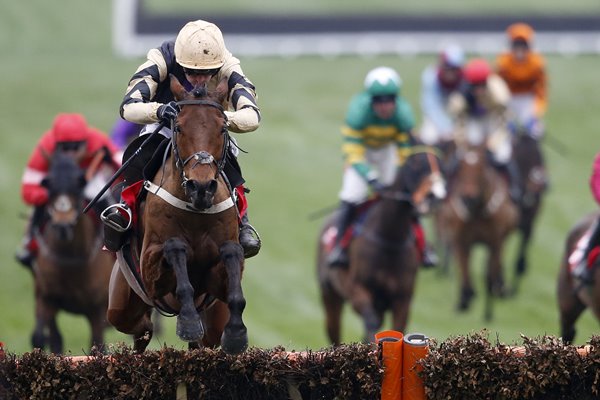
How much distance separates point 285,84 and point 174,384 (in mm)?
19895

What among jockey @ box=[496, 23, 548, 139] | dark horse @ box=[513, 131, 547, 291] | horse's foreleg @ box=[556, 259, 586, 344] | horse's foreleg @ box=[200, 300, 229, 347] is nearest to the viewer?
horse's foreleg @ box=[200, 300, 229, 347]

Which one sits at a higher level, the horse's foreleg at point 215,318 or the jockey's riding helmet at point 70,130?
the jockey's riding helmet at point 70,130

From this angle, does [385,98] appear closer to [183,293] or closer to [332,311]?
[332,311]

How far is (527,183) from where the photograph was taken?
18.7 meters

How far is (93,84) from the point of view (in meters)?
27.1

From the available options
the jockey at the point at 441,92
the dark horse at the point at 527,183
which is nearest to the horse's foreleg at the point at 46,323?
the jockey at the point at 441,92

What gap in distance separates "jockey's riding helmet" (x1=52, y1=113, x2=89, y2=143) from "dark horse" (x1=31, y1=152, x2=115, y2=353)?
0.52ft

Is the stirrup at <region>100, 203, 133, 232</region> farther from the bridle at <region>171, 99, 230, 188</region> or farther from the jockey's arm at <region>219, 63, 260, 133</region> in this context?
the jockey's arm at <region>219, 63, 260, 133</region>

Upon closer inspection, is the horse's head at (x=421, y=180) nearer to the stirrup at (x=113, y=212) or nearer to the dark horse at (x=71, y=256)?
the dark horse at (x=71, y=256)

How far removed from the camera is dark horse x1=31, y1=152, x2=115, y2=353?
12250 mm

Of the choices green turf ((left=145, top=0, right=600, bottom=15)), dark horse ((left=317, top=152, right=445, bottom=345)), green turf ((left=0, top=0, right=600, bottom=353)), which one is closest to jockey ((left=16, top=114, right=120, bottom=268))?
dark horse ((left=317, top=152, right=445, bottom=345))

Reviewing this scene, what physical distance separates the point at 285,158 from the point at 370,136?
10108 millimetres

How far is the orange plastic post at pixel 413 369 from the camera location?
7918mm

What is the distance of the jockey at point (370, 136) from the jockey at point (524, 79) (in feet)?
20.1
